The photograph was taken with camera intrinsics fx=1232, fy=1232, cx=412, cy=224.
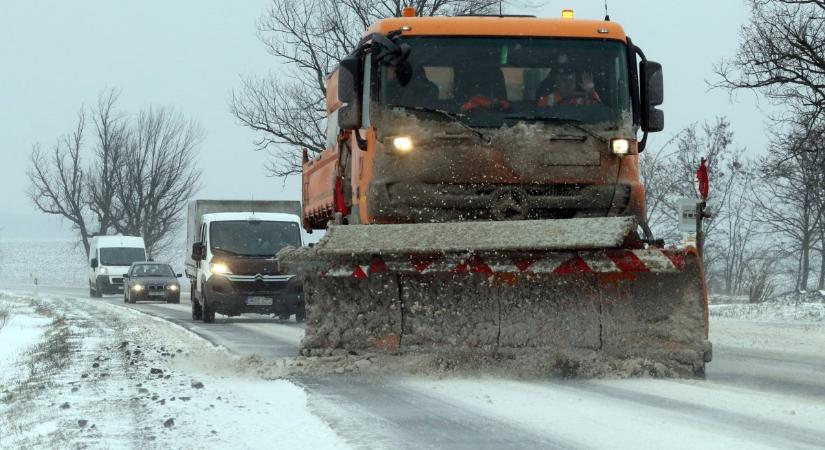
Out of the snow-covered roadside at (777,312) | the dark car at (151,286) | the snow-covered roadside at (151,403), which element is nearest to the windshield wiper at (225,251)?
the snow-covered roadside at (151,403)

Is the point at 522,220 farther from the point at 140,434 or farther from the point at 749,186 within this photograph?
the point at 749,186

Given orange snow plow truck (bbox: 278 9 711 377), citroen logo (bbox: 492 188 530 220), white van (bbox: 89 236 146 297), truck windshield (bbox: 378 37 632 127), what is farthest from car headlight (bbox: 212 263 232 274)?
white van (bbox: 89 236 146 297)

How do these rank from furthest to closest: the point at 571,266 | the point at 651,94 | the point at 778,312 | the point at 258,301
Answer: the point at 778,312
the point at 258,301
the point at 651,94
the point at 571,266

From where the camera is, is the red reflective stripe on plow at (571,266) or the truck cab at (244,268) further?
the truck cab at (244,268)

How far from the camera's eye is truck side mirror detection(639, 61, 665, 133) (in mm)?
10359

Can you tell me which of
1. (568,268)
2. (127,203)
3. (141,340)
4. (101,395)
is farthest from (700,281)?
(127,203)

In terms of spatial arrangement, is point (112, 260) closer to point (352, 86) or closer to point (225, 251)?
point (225, 251)

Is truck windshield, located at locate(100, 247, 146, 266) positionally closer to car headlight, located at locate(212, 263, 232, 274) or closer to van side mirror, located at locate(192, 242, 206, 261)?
van side mirror, located at locate(192, 242, 206, 261)

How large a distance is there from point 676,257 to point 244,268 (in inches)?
528

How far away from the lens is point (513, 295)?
9.45 meters

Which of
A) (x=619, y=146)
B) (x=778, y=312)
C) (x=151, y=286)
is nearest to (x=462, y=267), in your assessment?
(x=619, y=146)

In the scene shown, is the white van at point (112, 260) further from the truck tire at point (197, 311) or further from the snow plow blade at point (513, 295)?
the snow plow blade at point (513, 295)

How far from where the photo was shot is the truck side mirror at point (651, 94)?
1036cm


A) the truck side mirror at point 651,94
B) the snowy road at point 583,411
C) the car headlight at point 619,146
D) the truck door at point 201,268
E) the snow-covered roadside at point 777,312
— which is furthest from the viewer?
the truck door at point 201,268
